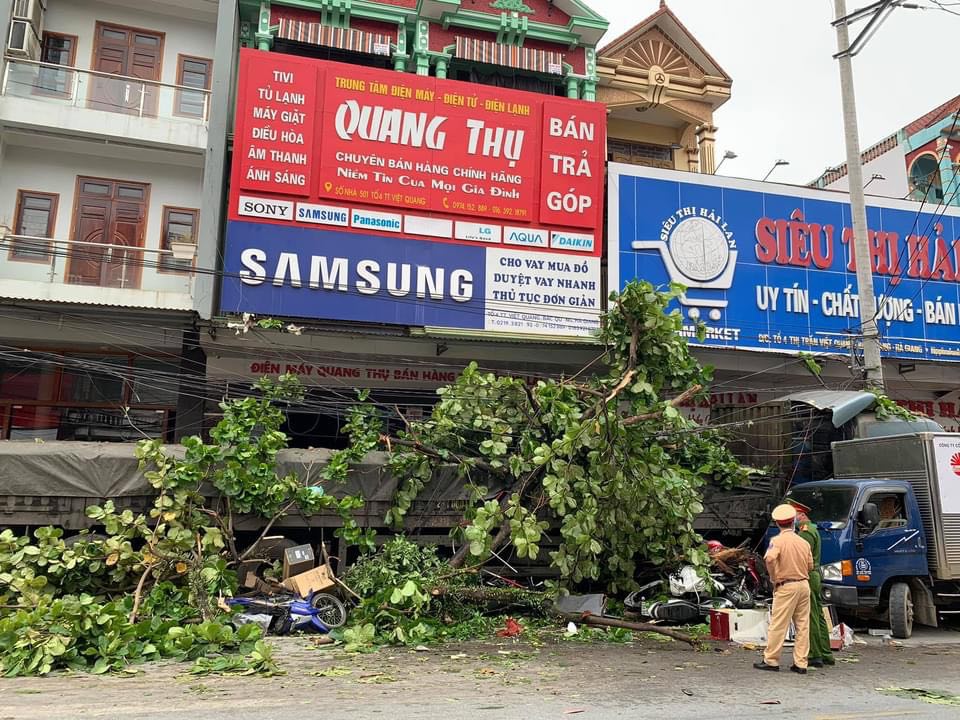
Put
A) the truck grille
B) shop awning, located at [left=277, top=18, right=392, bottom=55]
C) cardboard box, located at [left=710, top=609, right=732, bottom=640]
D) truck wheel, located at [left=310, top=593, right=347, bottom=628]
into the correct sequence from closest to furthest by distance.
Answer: cardboard box, located at [left=710, top=609, right=732, bottom=640]
truck wheel, located at [left=310, top=593, right=347, bottom=628]
the truck grille
shop awning, located at [left=277, top=18, right=392, bottom=55]

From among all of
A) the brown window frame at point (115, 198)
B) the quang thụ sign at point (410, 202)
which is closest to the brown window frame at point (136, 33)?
the brown window frame at point (115, 198)

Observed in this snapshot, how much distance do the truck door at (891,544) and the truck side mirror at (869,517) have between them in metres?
0.10

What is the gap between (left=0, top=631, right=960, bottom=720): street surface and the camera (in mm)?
5520

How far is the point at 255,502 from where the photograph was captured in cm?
1010

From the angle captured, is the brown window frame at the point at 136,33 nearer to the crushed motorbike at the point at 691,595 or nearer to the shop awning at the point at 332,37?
the shop awning at the point at 332,37

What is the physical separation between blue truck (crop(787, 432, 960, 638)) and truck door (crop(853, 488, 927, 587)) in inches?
0.5

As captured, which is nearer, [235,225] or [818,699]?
[818,699]

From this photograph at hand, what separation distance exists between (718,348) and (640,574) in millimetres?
6674

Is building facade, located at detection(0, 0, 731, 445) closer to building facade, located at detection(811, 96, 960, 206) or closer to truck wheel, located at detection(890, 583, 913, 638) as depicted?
truck wheel, located at detection(890, 583, 913, 638)

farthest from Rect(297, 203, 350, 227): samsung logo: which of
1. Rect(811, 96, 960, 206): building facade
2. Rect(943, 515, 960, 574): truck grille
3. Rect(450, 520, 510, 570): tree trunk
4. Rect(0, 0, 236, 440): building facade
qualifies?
Rect(811, 96, 960, 206): building facade

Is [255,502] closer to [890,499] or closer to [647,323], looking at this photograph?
[647,323]

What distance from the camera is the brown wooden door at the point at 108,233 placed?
1372cm

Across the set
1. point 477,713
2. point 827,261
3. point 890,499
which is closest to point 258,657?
point 477,713

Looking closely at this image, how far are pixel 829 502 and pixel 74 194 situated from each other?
1516cm
